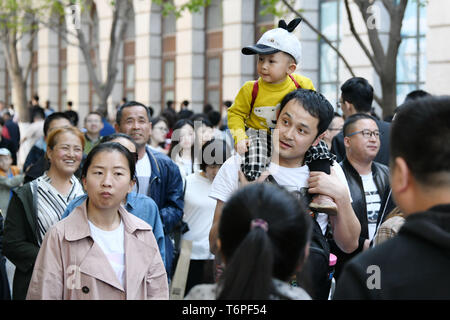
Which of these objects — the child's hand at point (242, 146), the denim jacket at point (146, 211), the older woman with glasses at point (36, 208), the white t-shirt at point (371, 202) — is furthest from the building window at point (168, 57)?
the child's hand at point (242, 146)

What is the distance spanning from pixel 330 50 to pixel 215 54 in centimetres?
518

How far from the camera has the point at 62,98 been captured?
98.3 ft

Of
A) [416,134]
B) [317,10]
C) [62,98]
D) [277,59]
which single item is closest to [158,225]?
[277,59]

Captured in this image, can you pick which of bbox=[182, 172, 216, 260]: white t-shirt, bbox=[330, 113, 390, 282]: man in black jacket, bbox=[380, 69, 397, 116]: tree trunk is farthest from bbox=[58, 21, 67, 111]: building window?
bbox=[330, 113, 390, 282]: man in black jacket

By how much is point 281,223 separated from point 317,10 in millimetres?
15440

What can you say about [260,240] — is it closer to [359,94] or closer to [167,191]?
[167,191]

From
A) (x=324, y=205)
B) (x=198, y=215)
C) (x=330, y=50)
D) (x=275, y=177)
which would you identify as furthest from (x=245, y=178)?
(x=330, y=50)

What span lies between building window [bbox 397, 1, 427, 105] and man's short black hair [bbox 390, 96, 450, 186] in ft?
41.9

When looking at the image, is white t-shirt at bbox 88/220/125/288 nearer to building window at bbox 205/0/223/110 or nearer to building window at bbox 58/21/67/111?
building window at bbox 205/0/223/110

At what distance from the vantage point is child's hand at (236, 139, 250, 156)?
4426 mm

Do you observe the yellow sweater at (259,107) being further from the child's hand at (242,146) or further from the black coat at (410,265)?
the black coat at (410,265)

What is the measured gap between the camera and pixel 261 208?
274 centimetres

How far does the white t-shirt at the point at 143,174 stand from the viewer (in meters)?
6.69
